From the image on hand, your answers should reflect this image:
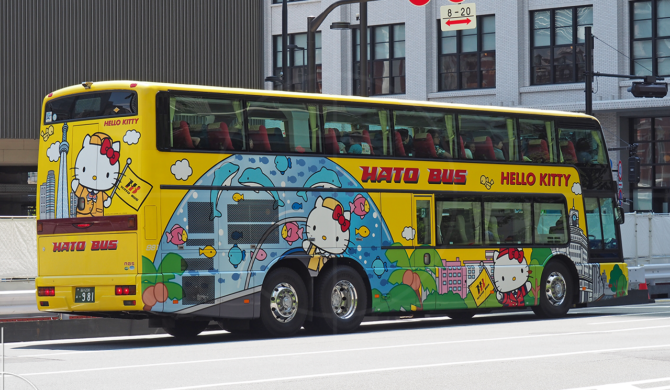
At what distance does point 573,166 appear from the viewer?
2019cm

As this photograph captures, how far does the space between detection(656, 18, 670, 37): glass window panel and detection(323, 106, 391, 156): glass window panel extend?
24.3 meters

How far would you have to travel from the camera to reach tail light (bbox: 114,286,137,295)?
46.8 feet

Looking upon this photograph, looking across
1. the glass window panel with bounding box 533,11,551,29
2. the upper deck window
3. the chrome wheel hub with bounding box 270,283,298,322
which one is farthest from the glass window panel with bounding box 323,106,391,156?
the glass window panel with bounding box 533,11,551,29

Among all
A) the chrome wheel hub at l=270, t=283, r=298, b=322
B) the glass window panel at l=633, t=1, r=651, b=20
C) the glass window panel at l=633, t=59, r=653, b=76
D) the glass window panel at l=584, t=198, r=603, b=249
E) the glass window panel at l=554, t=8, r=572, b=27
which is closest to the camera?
the chrome wheel hub at l=270, t=283, r=298, b=322

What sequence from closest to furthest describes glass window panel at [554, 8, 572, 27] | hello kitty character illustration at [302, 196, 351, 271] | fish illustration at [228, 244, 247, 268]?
fish illustration at [228, 244, 247, 268], hello kitty character illustration at [302, 196, 351, 271], glass window panel at [554, 8, 572, 27]

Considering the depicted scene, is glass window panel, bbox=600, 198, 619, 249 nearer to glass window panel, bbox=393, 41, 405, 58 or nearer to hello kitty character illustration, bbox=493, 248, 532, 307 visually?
hello kitty character illustration, bbox=493, 248, 532, 307

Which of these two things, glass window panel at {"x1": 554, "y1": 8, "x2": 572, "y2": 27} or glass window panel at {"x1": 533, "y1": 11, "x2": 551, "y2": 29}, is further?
glass window panel at {"x1": 533, "y1": 11, "x2": 551, "y2": 29}

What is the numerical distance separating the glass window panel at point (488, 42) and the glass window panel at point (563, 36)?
8.38 ft

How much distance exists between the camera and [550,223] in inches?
778

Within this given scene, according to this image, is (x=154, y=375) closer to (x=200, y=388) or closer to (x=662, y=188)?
(x=200, y=388)

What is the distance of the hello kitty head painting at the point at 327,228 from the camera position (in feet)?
53.5

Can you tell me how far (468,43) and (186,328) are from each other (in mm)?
27830

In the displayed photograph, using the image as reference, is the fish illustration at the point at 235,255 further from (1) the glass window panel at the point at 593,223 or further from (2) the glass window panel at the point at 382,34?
(2) the glass window panel at the point at 382,34

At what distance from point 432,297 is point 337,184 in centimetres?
279
